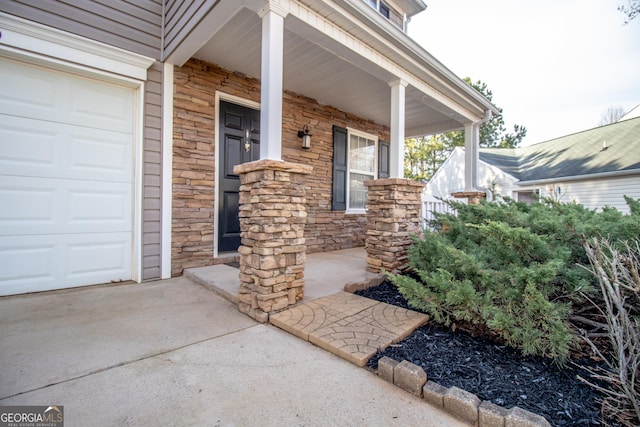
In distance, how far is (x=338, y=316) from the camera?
2242 millimetres

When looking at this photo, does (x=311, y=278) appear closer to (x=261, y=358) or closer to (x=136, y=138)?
(x=261, y=358)

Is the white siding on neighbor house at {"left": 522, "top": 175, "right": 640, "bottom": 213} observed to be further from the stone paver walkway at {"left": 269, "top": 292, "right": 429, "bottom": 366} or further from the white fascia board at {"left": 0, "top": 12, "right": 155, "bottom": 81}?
the white fascia board at {"left": 0, "top": 12, "right": 155, "bottom": 81}

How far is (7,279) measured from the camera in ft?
8.70

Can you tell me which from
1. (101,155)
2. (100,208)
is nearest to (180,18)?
(101,155)

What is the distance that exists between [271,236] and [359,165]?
3.94m

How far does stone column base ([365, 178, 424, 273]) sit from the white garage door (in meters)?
2.74

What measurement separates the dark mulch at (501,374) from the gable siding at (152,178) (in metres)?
2.68

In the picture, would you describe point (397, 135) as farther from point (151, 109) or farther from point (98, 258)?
A: point (98, 258)

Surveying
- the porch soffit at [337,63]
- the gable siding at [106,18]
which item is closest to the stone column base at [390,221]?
the porch soffit at [337,63]

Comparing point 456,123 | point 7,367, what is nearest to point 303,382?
point 7,367

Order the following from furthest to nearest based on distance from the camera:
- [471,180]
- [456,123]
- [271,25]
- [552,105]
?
[552,105], [456,123], [471,180], [271,25]

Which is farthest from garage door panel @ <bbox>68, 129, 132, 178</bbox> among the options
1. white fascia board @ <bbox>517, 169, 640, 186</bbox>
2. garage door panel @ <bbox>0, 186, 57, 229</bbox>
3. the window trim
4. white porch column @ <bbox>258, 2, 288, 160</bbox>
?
white fascia board @ <bbox>517, 169, 640, 186</bbox>

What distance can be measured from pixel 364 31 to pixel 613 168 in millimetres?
9768

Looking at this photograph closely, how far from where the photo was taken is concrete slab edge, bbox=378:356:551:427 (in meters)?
1.17
